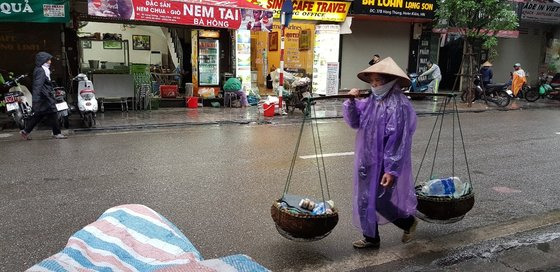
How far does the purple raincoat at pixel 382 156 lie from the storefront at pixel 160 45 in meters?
9.99

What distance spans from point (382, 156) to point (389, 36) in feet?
57.7

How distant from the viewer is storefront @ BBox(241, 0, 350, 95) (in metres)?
16.8

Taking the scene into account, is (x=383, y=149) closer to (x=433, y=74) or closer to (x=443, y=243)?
(x=443, y=243)

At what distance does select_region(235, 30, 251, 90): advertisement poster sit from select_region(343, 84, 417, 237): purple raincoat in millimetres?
12194

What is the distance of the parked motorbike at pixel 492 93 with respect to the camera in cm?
1816

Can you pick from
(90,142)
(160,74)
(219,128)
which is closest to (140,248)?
(90,142)

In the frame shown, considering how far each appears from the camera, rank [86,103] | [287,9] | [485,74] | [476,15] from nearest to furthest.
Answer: [86,103] < [287,9] < [476,15] < [485,74]

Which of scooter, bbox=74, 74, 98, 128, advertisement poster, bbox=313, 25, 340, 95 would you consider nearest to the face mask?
scooter, bbox=74, 74, 98, 128

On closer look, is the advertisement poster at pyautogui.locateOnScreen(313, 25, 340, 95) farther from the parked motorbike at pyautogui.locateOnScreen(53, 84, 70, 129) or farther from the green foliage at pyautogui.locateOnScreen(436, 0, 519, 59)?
the parked motorbike at pyautogui.locateOnScreen(53, 84, 70, 129)

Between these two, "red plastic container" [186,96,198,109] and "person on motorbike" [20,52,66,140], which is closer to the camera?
"person on motorbike" [20,52,66,140]

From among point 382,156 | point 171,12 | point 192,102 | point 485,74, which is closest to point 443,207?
point 382,156

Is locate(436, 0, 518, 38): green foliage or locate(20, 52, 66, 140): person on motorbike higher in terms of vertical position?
locate(436, 0, 518, 38): green foliage

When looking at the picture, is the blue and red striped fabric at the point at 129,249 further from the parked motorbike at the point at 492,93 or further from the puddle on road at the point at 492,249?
the parked motorbike at the point at 492,93

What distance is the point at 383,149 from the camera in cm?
400
